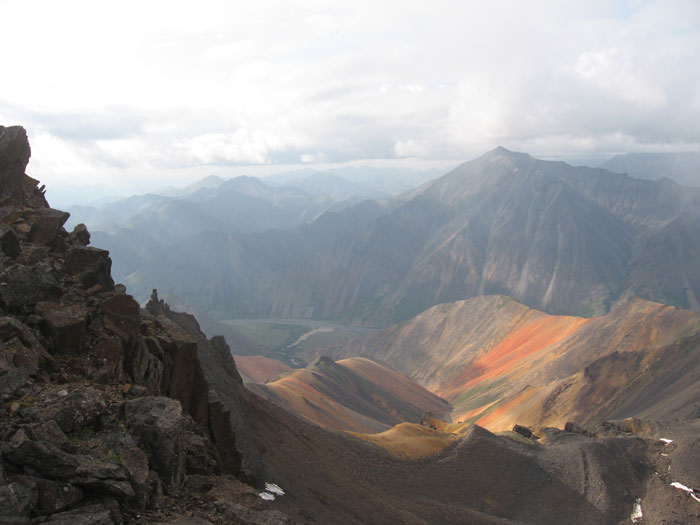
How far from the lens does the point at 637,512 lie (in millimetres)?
41656

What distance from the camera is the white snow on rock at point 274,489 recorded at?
2492cm

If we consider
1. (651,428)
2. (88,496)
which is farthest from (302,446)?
(651,428)

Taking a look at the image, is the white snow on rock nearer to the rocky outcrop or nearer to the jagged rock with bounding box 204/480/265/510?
the rocky outcrop

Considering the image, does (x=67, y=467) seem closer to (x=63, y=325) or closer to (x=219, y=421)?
(x=63, y=325)

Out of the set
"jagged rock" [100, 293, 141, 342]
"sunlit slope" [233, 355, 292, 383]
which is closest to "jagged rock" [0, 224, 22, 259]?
"jagged rock" [100, 293, 141, 342]

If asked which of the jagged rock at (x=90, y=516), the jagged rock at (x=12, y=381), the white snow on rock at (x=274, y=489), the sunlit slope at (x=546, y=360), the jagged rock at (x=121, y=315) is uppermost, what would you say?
the jagged rock at (x=121, y=315)

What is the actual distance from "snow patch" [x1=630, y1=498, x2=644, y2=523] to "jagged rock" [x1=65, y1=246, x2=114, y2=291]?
44549 mm

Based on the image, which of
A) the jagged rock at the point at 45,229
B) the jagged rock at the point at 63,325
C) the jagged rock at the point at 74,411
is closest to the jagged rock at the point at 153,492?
the jagged rock at the point at 74,411

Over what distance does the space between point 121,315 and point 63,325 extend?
244 cm

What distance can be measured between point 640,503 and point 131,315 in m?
45.9

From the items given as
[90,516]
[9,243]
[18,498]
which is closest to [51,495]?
[18,498]

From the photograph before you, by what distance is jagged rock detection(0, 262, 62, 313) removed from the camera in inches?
627

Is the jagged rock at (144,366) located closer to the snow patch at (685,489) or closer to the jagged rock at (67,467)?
the jagged rock at (67,467)

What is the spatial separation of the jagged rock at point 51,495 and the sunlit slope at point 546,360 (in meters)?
78.4
